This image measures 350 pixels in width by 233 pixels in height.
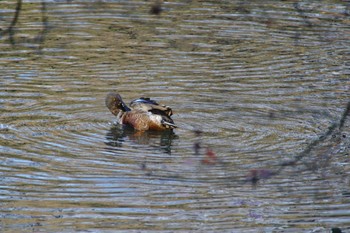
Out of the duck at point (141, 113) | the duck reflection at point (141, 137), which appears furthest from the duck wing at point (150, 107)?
the duck reflection at point (141, 137)

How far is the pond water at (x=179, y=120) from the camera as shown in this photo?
27.9 feet

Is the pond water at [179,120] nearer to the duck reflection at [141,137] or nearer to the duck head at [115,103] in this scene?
the duck reflection at [141,137]

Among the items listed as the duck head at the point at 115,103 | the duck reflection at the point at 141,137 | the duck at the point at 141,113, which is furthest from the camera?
the duck head at the point at 115,103

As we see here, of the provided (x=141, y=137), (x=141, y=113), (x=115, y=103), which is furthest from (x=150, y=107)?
(x=115, y=103)

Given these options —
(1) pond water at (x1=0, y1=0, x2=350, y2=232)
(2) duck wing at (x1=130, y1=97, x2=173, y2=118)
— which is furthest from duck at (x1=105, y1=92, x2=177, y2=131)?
(1) pond water at (x1=0, y1=0, x2=350, y2=232)

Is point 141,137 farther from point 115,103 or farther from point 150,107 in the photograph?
point 115,103

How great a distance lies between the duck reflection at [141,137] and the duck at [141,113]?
79 mm

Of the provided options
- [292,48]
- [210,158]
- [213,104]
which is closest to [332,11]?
[292,48]

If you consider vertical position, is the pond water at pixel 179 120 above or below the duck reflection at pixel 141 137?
above

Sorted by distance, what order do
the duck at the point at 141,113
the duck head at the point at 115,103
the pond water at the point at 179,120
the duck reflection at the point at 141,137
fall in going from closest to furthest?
the pond water at the point at 179,120 → the duck reflection at the point at 141,137 → the duck at the point at 141,113 → the duck head at the point at 115,103

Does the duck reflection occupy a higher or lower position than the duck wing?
lower

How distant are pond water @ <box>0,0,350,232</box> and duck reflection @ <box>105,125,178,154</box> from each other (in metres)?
0.03

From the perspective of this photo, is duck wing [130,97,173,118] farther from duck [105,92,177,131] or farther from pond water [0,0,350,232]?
pond water [0,0,350,232]

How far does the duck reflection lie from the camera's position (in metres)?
11.0
